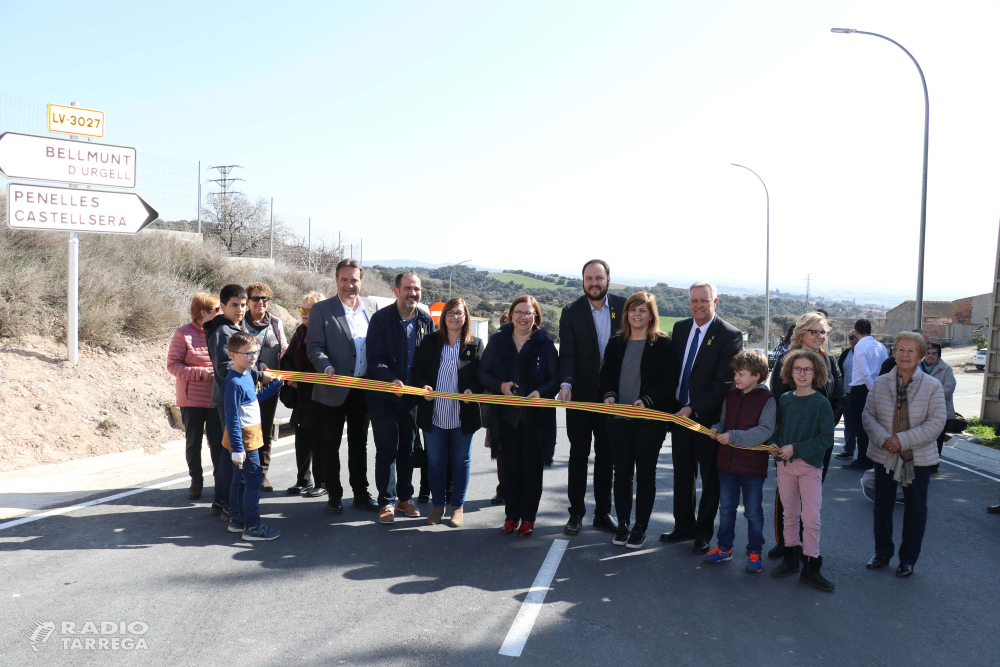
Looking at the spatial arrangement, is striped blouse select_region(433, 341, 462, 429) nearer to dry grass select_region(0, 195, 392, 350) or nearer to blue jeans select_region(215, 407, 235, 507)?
blue jeans select_region(215, 407, 235, 507)

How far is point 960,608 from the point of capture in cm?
443

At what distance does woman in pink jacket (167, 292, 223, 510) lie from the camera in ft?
20.2

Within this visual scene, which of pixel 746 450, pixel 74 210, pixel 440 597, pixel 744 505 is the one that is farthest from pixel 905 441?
pixel 74 210

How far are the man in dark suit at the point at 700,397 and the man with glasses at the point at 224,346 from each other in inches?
139

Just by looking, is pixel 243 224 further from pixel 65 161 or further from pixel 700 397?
pixel 700 397

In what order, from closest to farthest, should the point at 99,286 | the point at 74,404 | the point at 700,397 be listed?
the point at 700,397, the point at 74,404, the point at 99,286

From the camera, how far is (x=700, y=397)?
5480mm

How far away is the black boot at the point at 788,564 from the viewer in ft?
16.1

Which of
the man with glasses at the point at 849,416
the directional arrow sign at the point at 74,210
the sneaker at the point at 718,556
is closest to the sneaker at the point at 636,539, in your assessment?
the sneaker at the point at 718,556

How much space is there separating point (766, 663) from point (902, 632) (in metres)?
1.08

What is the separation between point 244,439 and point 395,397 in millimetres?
1290

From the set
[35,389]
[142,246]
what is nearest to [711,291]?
[35,389]

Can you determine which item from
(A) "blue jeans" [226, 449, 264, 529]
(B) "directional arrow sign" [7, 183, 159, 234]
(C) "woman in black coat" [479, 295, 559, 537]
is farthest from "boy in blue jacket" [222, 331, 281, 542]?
(B) "directional arrow sign" [7, 183, 159, 234]

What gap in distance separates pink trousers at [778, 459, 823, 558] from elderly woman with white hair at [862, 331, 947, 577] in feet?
1.81
